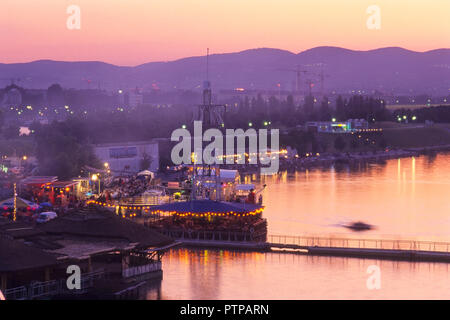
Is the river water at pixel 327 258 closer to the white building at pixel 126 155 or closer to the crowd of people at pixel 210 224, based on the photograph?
the crowd of people at pixel 210 224

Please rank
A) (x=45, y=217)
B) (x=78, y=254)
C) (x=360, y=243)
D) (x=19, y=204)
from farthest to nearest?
1. (x=19, y=204)
2. (x=45, y=217)
3. (x=360, y=243)
4. (x=78, y=254)

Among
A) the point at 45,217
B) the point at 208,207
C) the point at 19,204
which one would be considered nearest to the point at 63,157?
the point at 19,204

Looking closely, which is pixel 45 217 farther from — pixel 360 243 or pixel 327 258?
pixel 360 243

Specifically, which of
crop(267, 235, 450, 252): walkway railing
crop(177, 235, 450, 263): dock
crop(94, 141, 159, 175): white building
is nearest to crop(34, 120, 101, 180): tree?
crop(94, 141, 159, 175): white building

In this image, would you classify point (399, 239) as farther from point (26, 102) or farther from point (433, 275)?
point (26, 102)
